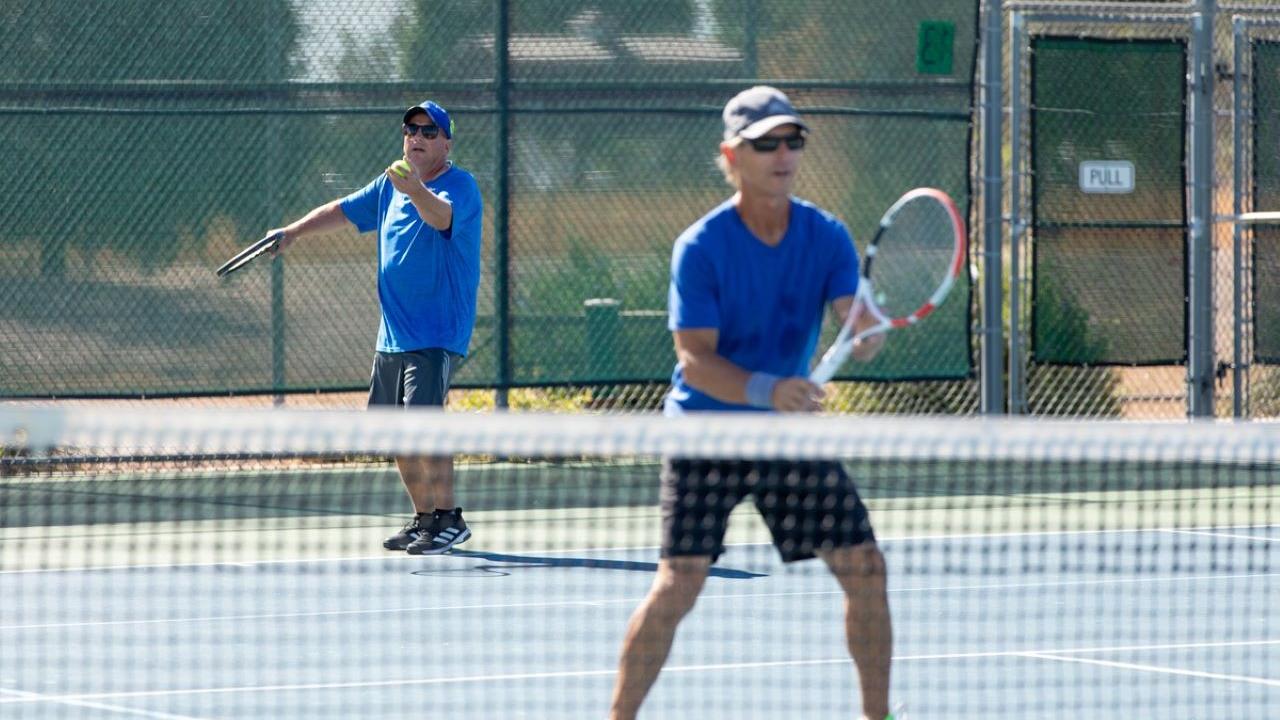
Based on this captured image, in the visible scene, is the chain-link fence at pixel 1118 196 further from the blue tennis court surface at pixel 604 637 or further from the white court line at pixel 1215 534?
the blue tennis court surface at pixel 604 637

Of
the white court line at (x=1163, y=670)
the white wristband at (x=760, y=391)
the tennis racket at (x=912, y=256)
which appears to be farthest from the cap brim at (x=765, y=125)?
the tennis racket at (x=912, y=256)

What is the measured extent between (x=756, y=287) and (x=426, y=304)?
3624mm

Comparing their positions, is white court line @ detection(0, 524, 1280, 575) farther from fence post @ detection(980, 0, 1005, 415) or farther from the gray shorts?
fence post @ detection(980, 0, 1005, 415)

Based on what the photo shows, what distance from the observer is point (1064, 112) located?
11305mm

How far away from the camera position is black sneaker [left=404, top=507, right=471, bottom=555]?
8.05 meters

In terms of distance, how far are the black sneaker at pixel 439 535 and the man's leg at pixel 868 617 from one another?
142 inches

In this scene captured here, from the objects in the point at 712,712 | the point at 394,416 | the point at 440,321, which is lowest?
the point at 712,712

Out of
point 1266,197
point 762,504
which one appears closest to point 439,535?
point 762,504

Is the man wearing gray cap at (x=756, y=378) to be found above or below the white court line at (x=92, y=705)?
above

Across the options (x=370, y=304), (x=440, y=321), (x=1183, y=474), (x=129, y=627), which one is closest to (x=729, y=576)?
(x=440, y=321)

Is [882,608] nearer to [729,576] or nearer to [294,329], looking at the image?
[729,576]

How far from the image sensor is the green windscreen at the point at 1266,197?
1167 cm

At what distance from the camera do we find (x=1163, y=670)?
6.06m

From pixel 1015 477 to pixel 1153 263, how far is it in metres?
1.31
